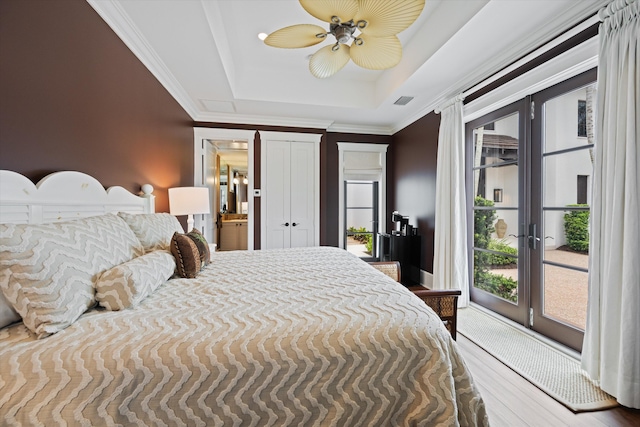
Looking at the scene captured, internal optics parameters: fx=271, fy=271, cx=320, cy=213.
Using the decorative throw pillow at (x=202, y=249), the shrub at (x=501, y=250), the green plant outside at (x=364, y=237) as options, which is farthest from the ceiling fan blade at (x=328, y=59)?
the green plant outside at (x=364, y=237)

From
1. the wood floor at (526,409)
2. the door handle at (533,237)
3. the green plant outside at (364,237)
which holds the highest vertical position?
the door handle at (533,237)

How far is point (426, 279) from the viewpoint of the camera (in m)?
4.04

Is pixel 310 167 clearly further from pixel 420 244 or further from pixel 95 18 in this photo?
pixel 95 18

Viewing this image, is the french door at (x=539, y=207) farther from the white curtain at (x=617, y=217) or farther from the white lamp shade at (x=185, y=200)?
the white lamp shade at (x=185, y=200)

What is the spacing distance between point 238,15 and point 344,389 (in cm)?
317

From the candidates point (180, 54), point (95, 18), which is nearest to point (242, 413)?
point (95, 18)

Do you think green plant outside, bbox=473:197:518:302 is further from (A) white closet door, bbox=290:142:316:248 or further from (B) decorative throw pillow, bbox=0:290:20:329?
(B) decorative throw pillow, bbox=0:290:20:329

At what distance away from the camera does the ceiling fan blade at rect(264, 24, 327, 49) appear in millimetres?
1849

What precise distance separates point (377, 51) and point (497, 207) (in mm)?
2107

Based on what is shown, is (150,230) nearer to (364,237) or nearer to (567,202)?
(567,202)

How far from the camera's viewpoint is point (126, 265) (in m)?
1.23

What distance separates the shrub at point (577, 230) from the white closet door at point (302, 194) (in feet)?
10.7

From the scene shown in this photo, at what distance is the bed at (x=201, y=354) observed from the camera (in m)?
0.81

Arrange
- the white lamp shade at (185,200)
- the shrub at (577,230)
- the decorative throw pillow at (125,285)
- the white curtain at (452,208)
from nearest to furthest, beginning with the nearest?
the decorative throw pillow at (125,285)
the shrub at (577,230)
the white lamp shade at (185,200)
the white curtain at (452,208)
